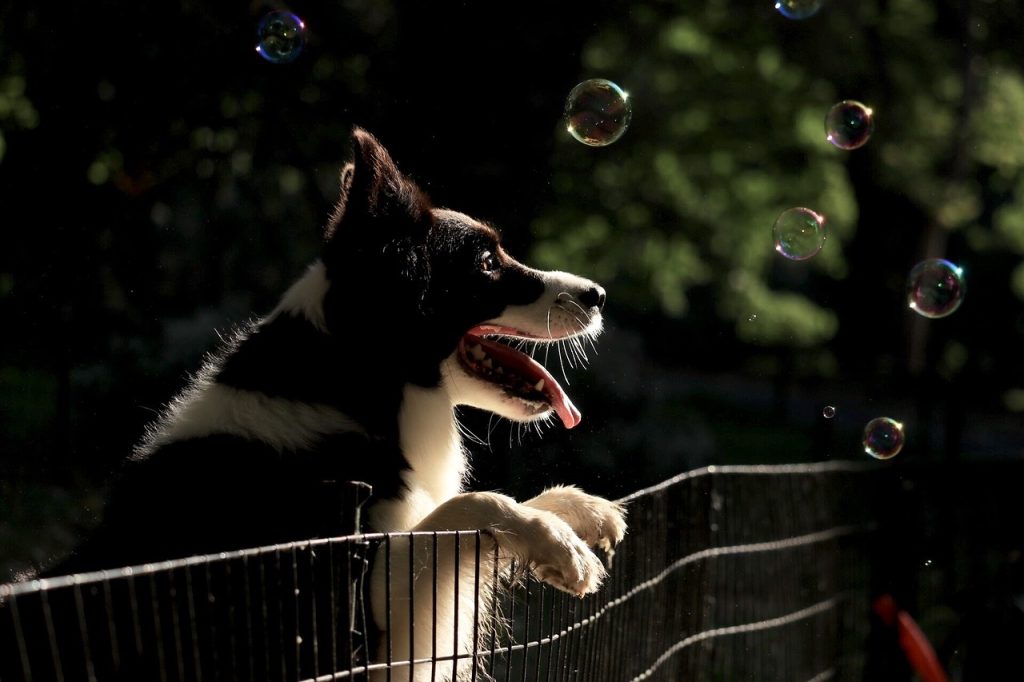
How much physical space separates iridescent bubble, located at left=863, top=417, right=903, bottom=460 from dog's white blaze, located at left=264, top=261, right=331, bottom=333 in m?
→ 3.25

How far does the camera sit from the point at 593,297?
14.1 feet

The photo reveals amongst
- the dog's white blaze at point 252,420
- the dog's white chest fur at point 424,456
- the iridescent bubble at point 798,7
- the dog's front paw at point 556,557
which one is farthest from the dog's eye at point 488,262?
the iridescent bubble at point 798,7

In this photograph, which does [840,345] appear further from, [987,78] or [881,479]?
[881,479]

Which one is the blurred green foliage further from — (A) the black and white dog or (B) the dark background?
(A) the black and white dog

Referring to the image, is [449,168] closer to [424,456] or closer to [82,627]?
[424,456]

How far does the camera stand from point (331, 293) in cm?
371

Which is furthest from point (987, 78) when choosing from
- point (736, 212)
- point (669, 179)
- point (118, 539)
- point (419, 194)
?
point (118, 539)

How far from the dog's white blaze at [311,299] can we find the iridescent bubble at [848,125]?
353cm

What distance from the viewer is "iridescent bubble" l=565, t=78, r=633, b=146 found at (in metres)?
5.54

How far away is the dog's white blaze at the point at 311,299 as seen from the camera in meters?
3.68

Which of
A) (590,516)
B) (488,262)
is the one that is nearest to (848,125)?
(488,262)

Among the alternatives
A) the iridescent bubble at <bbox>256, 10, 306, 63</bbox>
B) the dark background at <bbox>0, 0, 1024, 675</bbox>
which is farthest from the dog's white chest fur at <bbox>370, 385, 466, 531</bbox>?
the dark background at <bbox>0, 0, 1024, 675</bbox>

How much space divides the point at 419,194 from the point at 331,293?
19.5 inches

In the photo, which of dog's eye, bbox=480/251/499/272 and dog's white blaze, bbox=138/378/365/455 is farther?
dog's eye, bbox=480/251/499/272
